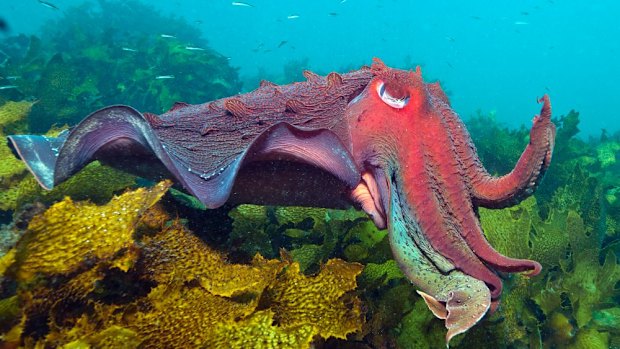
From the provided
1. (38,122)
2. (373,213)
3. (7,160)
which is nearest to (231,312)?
(373,213)

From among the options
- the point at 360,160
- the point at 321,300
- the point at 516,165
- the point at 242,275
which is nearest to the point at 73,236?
the point at 242,275

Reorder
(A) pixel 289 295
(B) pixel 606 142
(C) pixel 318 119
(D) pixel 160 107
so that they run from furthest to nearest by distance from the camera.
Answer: (D) pixel 160 107
(B) pixel 606 142
(C) pixel 318 119
(A) pixel 289 295

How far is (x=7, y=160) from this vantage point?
3.76m

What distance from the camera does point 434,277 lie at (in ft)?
7.04

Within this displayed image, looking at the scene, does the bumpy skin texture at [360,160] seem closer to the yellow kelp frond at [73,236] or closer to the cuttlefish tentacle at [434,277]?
the cuttlefish tentacle at [434,277]

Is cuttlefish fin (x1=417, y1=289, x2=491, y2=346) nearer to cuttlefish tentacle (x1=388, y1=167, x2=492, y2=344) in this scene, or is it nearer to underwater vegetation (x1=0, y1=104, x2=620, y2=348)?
cuttlefish tentacle (x1=388, y1=167, x2=492, y2=344)

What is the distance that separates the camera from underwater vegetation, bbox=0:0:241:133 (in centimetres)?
837

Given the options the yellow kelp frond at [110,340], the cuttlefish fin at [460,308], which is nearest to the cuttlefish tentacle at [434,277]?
the cuttlefish fin at [460,308]

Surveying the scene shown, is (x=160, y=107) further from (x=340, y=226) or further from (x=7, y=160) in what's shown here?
(x=340, y=226)

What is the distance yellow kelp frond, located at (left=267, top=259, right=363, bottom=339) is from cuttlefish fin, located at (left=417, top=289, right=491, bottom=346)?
56 cm

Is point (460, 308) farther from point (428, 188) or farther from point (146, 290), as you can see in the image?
point (146, 290)

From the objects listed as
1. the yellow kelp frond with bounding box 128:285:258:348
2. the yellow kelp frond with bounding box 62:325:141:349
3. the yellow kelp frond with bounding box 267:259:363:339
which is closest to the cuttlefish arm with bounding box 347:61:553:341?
the yellow kelp frond with bounding box 267:259:363:339

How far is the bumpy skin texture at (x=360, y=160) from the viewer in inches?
82.2

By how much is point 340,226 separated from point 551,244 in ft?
9.30
